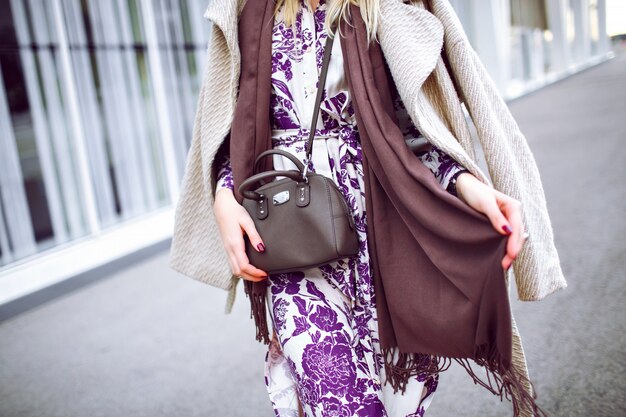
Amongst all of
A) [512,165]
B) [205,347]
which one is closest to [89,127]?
[205,347]

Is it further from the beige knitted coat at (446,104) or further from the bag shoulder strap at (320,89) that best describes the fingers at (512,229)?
the bag shoulder strap at (320,89)

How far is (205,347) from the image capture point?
336 centimetres

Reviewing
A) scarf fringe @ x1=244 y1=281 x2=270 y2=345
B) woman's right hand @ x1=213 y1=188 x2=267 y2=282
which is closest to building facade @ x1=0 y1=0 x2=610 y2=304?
scarf fringe @ x1=244 y1=281 x2=270 y2=345

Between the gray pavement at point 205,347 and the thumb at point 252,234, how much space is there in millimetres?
1476

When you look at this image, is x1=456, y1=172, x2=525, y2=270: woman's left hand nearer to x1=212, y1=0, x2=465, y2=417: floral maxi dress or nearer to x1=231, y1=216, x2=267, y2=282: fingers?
x1=212, y1=0, x2=465, y2=417: floral maxi dress

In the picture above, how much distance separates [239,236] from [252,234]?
0.04m

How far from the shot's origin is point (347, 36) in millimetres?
1392

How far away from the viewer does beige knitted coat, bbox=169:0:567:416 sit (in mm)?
1341

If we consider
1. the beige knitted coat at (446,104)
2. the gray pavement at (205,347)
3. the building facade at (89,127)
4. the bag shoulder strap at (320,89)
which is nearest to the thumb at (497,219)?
the beige knitted coat at (446,104)

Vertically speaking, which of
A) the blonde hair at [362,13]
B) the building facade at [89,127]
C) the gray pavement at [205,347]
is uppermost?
the blonde hair at [362,13]

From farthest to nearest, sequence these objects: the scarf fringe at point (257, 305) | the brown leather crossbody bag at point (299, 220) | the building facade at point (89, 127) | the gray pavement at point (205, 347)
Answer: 1. the building facade at point (89, 127)
2. the gray pavement at point (205, 347)
3. the scarf fringe at point (257, 305)
4. the brown leather crossbody bag at point (299, 220)

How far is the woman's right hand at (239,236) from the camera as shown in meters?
1.36

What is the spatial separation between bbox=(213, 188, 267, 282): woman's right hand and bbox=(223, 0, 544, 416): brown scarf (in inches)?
2.6

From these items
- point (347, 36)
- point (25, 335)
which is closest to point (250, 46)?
point (347, 36)
